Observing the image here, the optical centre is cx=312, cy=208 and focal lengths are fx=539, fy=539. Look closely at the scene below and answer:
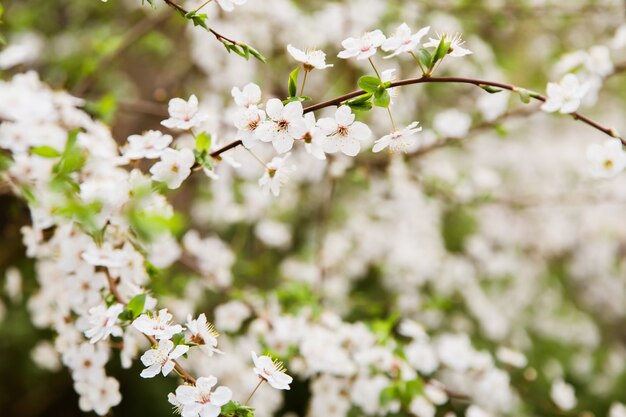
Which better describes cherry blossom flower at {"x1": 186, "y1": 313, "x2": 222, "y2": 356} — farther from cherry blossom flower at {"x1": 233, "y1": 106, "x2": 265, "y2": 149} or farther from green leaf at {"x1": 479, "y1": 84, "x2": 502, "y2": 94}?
green leaf at {"x1": 479, "y1": 84, "x2": 502, "y2": 94}

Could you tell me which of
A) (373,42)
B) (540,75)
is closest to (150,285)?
(373,42)

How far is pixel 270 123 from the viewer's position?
40.8 inches

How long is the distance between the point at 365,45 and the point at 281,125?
0.74 feet

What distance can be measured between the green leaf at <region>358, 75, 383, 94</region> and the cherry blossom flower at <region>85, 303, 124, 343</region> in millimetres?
680

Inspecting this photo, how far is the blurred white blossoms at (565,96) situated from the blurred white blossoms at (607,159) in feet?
0.38

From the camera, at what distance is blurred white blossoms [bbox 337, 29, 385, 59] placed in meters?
1.03

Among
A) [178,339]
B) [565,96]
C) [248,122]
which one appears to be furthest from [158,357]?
[565,96]

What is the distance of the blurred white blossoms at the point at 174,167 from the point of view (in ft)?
3.68

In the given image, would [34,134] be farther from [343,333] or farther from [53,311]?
[343,333]

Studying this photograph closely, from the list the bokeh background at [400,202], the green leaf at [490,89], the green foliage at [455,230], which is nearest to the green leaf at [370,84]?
the green leaf at [490,89]

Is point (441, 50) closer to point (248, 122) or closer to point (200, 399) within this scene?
point (248, 122)

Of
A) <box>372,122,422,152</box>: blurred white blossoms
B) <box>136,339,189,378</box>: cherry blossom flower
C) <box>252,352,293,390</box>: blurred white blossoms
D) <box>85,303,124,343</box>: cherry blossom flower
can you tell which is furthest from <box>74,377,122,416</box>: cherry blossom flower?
<box>372,122,422,152</box>: blurred white blossoms

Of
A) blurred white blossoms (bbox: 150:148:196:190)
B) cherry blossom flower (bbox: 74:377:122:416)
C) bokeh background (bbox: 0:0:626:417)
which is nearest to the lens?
blurred white blossoms (bbox: 150:148:196:190)

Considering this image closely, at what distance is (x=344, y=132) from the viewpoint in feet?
3.46
